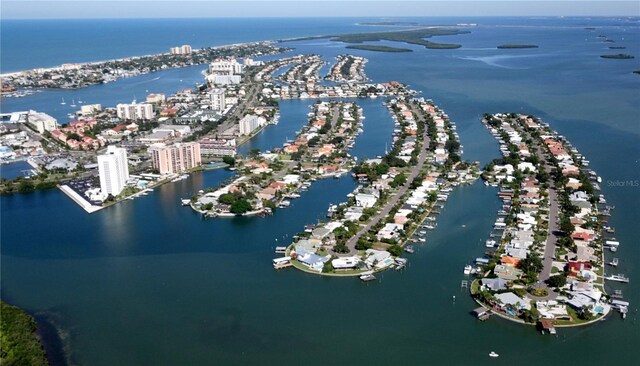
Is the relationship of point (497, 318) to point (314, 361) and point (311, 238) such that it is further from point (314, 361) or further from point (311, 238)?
point (311, 238)

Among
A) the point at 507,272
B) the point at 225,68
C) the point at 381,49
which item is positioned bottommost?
the point at 507,272

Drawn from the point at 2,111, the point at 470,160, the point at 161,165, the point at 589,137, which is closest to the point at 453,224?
the point at 470,160

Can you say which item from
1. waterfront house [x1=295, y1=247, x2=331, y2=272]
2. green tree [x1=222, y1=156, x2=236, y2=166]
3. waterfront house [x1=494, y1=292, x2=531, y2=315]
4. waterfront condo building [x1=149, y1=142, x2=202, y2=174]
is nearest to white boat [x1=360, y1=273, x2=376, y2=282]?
waterfront house [x1=295, y1=247, x2=331, y2=272]

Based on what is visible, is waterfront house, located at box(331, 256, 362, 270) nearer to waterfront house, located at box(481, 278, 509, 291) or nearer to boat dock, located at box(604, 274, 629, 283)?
waterfront house, located at box(481, 278, 509, 291)

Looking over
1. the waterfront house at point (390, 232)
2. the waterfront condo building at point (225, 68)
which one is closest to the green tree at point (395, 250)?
the waterfront house at point (390, 232)

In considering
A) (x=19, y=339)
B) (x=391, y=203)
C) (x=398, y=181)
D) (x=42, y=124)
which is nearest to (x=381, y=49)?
(x=42, y=124)

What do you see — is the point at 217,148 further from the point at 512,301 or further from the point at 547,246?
the point at 512,301
